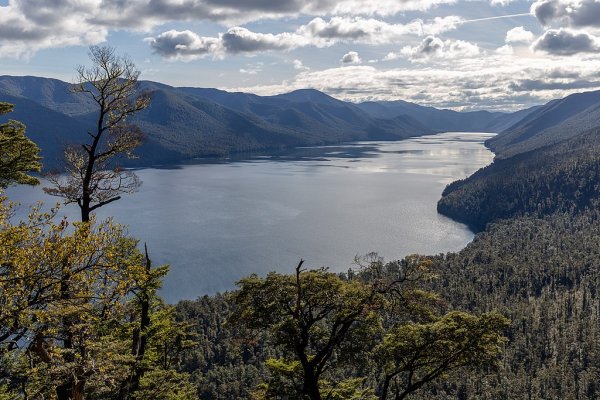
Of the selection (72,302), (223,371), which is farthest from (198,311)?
(72,302)

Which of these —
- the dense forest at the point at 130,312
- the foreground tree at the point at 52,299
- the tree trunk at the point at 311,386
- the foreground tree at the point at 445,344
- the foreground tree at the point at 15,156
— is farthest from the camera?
the foreground tree at the point at 15,156

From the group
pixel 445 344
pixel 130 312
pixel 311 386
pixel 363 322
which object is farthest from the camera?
pixel 130 312

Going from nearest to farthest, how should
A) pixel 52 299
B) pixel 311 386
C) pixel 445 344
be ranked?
pixel 52 299 → pixel 311 386 → pixel 445 344

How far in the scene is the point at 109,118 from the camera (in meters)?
27.1

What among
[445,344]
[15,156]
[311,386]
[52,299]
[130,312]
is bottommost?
[311,386]

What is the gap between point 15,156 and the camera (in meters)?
31.7

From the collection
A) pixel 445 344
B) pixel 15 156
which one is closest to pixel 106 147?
pixel 15 156

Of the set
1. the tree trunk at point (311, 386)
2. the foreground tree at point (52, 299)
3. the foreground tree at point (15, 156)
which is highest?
the foreground tree at point (15, 156)

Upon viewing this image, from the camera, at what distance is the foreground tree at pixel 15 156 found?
101 feet

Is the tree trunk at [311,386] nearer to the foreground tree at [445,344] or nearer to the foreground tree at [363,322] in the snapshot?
the foreground tree at [363,322]

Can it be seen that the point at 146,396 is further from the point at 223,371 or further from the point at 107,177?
the point at 223,371

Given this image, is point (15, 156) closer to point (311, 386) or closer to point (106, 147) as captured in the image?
point (106, 147)

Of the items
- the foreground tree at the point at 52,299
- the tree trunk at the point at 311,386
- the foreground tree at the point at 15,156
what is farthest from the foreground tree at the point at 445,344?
the foreground tree at the point at 15,156

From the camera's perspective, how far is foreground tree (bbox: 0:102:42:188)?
3077 centimetres
